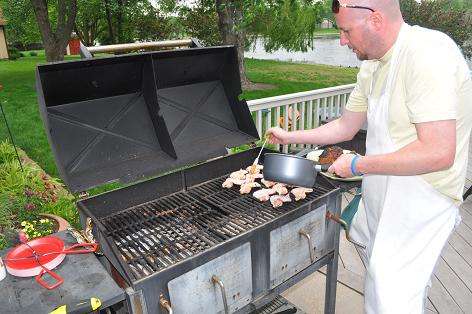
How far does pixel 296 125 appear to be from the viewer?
5.98m

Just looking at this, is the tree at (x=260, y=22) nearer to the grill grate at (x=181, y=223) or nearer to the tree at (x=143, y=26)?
the tree at (x=143, y=26)

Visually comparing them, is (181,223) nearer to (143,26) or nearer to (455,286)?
(455,286)

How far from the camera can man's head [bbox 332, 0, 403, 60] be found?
170cm

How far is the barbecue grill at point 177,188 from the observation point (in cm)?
174

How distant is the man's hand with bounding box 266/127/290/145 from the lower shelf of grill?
141 cm

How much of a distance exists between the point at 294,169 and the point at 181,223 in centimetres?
76

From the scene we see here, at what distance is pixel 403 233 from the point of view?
198cm

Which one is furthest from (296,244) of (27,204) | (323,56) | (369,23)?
(323,56)

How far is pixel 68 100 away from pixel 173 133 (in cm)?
74

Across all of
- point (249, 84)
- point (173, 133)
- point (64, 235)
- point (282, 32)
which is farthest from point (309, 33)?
point (64, 235)

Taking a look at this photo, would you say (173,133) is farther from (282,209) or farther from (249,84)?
(249,84)

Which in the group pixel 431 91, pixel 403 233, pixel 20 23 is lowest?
pixel 403 233

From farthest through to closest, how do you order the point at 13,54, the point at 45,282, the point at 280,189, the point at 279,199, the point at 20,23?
the point at 13,54 → the point at 20,23 → the point at 280,189 → the point at 279,199 → the point at 45,282

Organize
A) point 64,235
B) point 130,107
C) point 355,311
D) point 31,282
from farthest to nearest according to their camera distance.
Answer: point 355,311 → point 130,107 → point 64,235 → point 31,282
